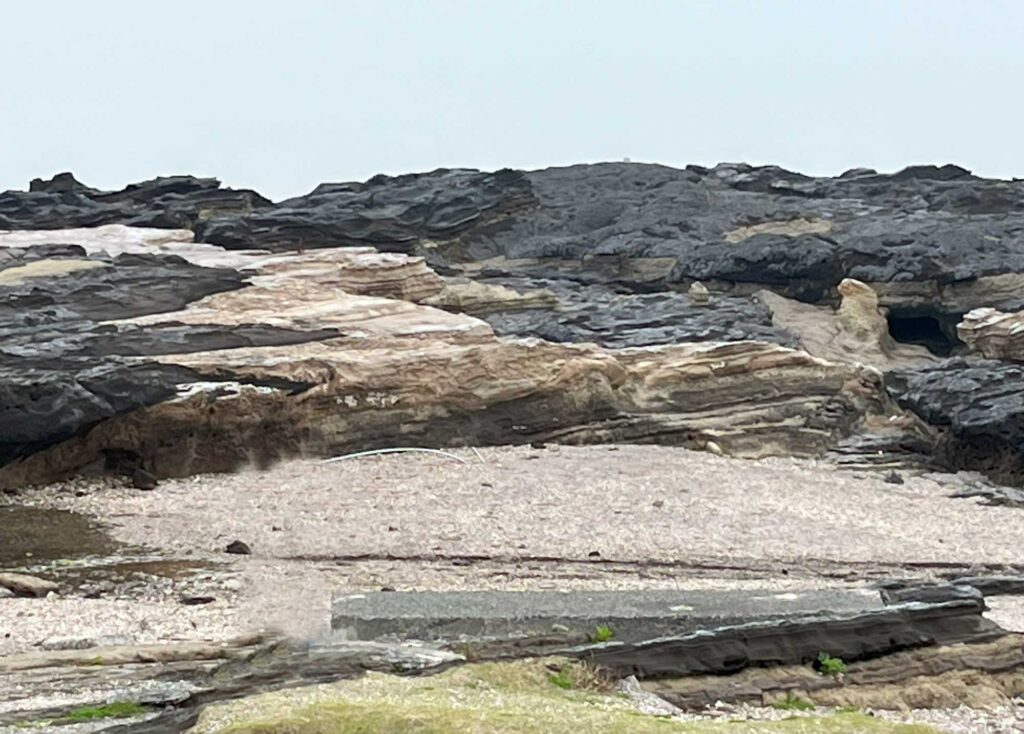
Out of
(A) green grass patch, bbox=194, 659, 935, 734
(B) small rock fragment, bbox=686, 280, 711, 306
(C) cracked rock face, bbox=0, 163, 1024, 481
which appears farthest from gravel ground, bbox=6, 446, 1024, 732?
(B) small rock fragment, bbox=686, 280, 711, 306

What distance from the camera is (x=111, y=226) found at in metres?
34.6

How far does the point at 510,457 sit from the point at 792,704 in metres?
14.4

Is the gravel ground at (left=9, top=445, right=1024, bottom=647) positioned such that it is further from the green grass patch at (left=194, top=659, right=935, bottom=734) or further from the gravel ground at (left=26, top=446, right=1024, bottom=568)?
the green grass patch at (left=194, top=659, right=935, bottom=734)

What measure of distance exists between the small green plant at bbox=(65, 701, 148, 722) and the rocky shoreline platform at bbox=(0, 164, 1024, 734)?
0.9 inches

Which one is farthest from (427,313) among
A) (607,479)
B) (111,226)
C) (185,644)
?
(185,644)

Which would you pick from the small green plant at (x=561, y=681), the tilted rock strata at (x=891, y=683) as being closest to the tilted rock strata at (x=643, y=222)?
the tilted rock strata at (x=891, y=683)

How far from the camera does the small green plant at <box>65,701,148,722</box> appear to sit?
8.43 meters

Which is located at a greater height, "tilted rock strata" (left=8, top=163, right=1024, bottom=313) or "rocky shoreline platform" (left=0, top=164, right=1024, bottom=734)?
"tilted rock strata" (left=8, top=163, right=1024, bottom=313)

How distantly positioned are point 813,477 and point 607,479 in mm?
4101

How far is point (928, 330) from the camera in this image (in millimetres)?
36781

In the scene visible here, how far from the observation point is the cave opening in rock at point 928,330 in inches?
1367

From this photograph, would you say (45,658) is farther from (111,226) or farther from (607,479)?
(111,226)

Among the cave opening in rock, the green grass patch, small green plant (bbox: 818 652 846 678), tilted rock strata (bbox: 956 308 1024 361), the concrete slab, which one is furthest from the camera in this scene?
the cave opening in rock

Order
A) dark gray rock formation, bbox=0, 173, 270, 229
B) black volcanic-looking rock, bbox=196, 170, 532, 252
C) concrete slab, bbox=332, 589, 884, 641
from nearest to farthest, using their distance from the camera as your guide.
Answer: concrete slab, bbox=332, 589, 884, 641, black volcanic-looking rock, bbox=196, 170, 532, 252, dark gray rock formation, bbox=0, 173, 270, 229
